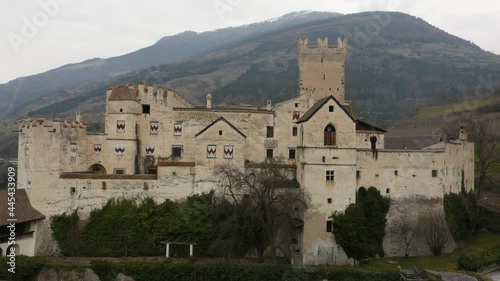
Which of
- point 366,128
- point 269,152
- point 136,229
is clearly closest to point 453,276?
point 366,128

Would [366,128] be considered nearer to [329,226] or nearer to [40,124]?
[329,226]

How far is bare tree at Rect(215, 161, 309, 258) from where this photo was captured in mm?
39812

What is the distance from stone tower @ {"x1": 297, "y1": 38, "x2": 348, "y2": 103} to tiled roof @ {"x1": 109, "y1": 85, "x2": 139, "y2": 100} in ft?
62.3

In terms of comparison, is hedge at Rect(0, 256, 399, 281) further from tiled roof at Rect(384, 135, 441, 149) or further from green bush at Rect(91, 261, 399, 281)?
tiled roof at Rect(384, 135, 441, 149)

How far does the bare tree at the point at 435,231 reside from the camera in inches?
1759

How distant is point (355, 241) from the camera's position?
4072cm

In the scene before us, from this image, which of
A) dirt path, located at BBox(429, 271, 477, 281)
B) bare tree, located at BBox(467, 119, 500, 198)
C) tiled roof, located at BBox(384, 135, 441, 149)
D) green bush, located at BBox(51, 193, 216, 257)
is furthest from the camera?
tiled roof, located at BBox(384, 135, 441, 149)

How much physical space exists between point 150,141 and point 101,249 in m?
12.1

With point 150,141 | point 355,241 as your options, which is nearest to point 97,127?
point 150,141

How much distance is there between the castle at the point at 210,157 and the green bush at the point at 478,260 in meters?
6.38

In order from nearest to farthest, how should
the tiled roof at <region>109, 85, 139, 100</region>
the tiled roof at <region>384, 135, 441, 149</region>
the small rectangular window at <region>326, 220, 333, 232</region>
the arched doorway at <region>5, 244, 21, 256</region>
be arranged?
the small rectangular window at <region>326, 220, 333, 232</region> < the arched doorway at <region>5, 244, 21, 256</region> < the tiled roof at <region>109, 85, 139, 100</region> < the tiled roof at <region>384, 135, 441, 149</region>

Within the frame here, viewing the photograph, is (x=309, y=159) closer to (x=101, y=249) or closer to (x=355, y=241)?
(x=355, y=241)

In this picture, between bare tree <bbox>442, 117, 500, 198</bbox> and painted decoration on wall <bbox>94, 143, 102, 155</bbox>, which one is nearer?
painted decoration on wall <bbox>94, 143, 102, 155</bbox>

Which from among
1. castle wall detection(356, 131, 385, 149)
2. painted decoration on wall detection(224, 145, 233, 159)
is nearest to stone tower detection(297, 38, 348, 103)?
castle wall detection(356, 131, 385, 149)
